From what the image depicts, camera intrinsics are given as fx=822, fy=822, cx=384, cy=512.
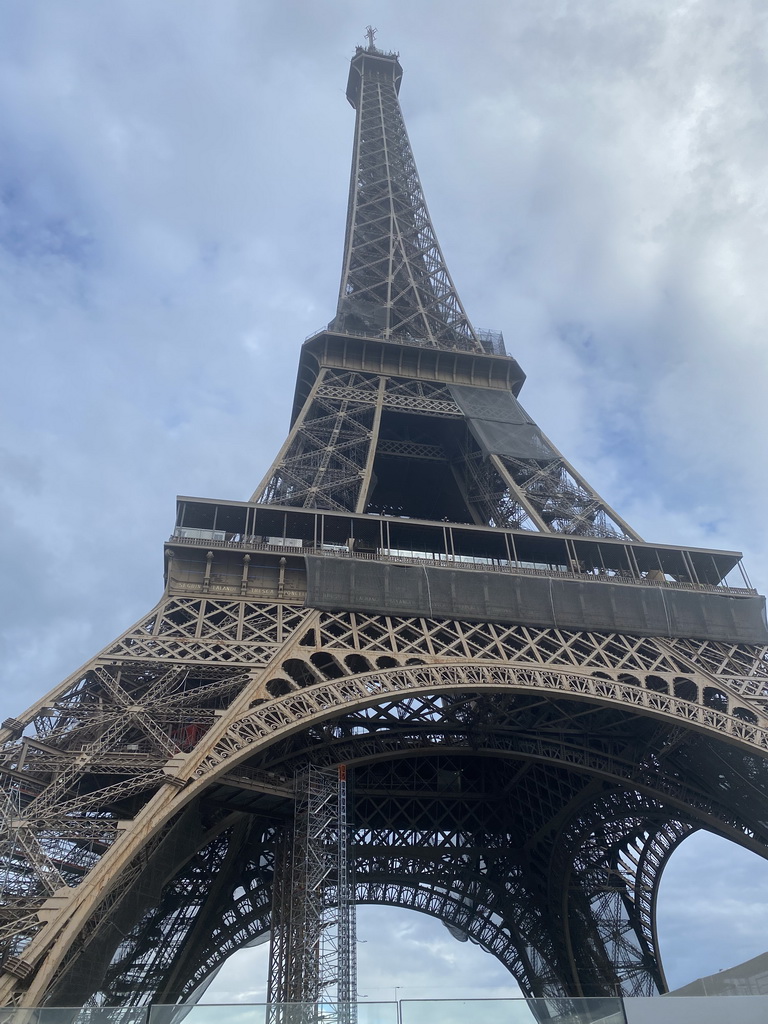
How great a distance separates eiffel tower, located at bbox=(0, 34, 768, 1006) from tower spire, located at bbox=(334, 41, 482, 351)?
42 centimetres

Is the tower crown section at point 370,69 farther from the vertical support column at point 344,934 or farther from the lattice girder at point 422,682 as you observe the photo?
the vertical support column at point 344,934

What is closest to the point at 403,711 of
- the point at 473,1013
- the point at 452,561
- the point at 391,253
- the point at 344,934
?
the point at 452,561

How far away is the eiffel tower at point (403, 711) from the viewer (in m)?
17.6

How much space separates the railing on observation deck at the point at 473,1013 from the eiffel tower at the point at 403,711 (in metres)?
1.82

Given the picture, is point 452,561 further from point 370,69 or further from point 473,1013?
point 370,69

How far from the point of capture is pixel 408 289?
4238cm

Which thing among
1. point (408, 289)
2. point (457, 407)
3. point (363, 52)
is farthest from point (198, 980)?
point (363, 52)

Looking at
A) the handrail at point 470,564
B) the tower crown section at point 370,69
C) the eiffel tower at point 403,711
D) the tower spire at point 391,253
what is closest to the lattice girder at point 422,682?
the eiffel tower at point 403,711

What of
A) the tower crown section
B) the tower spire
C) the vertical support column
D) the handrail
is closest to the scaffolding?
the vertical support column

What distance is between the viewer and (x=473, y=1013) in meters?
11.6

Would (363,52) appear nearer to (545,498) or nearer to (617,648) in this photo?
(545,498)

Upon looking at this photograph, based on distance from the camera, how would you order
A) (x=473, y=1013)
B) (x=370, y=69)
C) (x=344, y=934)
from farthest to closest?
1. (x=370, y=69)
2. (x=344, y=934)
3. (x=473, y=1013)

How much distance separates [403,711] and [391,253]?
26.5 metres

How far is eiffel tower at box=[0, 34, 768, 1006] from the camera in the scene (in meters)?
17.6
